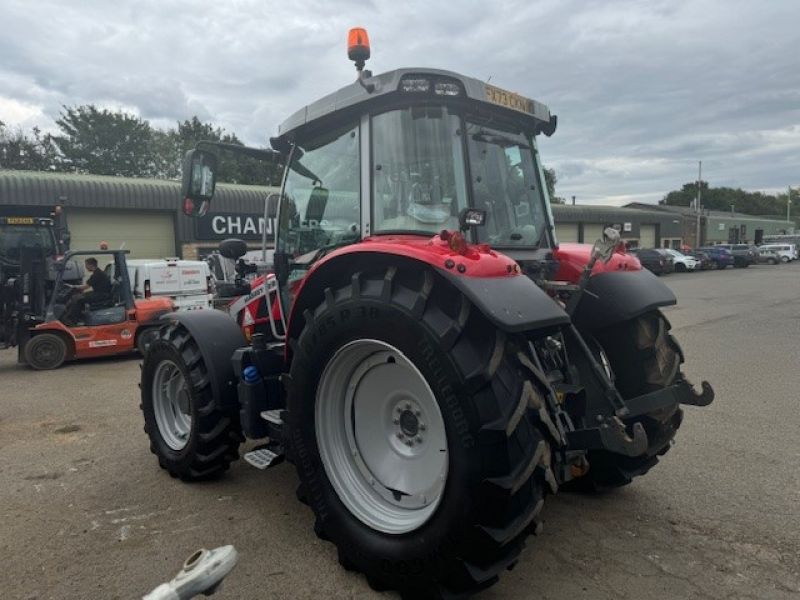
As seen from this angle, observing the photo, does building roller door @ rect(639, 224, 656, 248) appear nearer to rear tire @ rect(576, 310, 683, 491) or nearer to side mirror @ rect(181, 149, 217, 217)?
rear tire @ rect(576, 310, 683, 491)

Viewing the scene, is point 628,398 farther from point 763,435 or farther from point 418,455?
point 763,435

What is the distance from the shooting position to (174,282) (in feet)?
43.3

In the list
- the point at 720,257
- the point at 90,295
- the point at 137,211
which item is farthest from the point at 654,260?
the point at 90,295

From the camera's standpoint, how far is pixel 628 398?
3625 mm

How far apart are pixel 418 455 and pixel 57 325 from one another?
28.6ft

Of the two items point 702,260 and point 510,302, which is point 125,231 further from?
point 702,260

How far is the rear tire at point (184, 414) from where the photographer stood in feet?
13.3

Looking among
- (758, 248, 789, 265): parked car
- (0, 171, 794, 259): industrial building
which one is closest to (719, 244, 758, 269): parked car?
(758, 248, 789, 265): parked car

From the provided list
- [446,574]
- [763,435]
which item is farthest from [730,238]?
[446,574]

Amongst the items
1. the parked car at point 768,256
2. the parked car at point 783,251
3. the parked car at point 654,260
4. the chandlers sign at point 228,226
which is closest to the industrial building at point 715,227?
the parked car at point 768,256

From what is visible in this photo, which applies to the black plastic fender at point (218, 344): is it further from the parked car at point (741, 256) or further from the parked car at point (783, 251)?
the parked car at point (783, 251)

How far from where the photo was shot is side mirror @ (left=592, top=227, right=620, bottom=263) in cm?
319

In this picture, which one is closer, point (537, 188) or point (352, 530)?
point (352, 530)

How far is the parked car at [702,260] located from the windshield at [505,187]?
38.3 meters
